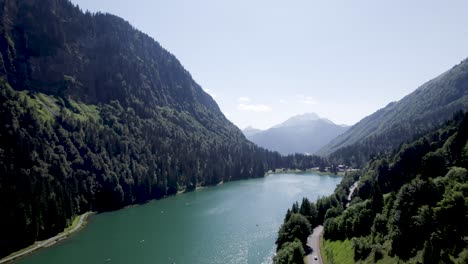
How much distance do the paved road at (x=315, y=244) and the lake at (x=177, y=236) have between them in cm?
1146

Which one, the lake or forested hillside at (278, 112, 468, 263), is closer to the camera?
forested hillside at (278, 112, 468, 263)

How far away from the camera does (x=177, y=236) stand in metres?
128

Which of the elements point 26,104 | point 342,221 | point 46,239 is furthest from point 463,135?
point 26,104

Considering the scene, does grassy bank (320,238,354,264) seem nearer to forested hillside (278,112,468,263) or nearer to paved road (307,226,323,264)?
forested hillside (278,112,468,263)

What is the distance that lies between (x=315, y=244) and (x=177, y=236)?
50.9 metres

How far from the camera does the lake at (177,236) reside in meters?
104

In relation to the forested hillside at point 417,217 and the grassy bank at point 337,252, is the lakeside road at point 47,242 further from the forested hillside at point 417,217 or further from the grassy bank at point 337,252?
the grassy bank at point 337,252

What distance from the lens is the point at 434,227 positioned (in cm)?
6281

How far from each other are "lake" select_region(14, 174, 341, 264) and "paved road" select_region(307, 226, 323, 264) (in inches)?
451

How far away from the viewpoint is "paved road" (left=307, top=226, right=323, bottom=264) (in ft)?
287

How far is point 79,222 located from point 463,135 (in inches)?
5320

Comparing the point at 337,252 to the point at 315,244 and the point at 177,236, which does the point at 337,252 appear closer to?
the point at 315,244

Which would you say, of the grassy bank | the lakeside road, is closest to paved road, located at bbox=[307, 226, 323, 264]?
the grassy bank

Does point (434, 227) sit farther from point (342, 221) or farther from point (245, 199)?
point (245, 199)
